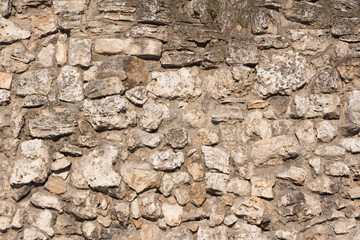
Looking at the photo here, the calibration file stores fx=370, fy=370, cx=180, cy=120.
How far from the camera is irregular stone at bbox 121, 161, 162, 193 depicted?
101 inches

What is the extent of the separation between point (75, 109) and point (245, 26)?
A: 4.52 feet

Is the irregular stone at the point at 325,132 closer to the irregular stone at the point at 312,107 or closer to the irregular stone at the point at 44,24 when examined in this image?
the irregular stone at the point at 312,107

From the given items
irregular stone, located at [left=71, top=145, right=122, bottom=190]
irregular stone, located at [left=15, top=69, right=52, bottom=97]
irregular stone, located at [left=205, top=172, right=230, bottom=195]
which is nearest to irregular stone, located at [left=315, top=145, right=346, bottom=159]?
irregular stone, located at [left=205, top=172, right=230, bottom=195]

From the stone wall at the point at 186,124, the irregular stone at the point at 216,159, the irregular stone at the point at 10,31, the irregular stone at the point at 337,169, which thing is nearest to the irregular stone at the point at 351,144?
the stone wall at the point at 186,124

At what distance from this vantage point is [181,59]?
105 inches

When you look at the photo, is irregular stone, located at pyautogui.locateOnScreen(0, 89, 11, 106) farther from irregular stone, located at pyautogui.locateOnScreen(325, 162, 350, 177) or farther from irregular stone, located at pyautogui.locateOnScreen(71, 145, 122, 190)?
irregular stone, located at pyautogui.locateOnScreen(325, 162, 350, 177)

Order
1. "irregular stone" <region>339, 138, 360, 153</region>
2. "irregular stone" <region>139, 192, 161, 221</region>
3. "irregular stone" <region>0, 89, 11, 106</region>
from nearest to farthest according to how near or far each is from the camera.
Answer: "irregular stone" <region>139, 192, 161, 221</region>, "irregular stone" <region>339, 138, 360, 153</region>, "irregular stone" <region>0, 89, 11, 106</region>

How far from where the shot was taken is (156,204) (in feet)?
8.41

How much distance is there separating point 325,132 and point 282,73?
0.53 meters

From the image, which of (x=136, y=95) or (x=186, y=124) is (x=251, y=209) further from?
(x=136, y=95)

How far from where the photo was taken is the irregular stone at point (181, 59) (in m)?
2.66

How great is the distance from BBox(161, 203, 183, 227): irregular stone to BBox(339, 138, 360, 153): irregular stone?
1266mm

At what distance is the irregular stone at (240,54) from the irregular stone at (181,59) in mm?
225

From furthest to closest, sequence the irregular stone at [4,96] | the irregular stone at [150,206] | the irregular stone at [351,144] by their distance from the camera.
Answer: the irregular stone at [4,96], the irregular stone at [351,144], the irregular stone at [150,206]
